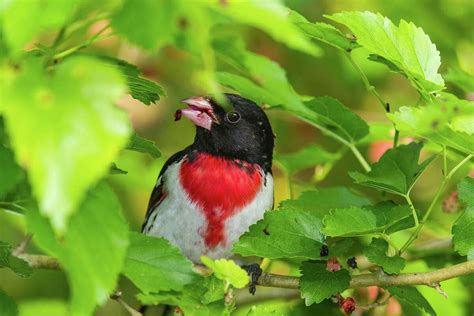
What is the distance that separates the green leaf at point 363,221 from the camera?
98.7 inches

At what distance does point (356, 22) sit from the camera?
2543mm

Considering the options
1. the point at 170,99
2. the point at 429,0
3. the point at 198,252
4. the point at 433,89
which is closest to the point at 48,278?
the point at 170,99

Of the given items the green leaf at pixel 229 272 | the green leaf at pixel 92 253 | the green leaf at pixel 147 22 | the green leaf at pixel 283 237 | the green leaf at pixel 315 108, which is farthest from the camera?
the green leaf at pixel 315 108

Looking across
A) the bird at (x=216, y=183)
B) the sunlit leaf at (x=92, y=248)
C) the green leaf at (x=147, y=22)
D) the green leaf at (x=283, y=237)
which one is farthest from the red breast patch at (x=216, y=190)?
the green leaf at (x=147, y=22)

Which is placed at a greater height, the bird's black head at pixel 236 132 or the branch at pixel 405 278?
the branch at pixel 405 278

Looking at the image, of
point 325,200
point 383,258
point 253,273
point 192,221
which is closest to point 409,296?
point 383,258

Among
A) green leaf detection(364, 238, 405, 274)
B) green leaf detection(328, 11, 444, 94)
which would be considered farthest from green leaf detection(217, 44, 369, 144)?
green leaf detection(364, 238, 405, 274)

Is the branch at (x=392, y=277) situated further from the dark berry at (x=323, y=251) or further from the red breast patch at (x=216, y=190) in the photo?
the red breast patch at (x=216, y=190)

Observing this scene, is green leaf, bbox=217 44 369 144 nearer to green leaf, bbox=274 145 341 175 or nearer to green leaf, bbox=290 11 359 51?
green leaf, bbox=290 11 359 51

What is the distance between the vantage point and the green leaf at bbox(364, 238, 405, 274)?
263 cm

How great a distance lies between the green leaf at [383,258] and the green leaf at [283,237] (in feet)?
0.48

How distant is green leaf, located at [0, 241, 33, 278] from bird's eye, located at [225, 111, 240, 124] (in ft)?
5.45

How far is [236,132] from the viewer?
13.3 ft

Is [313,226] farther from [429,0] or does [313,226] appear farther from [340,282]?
[429,0]
